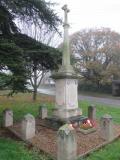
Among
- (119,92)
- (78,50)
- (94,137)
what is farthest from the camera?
(78,50)

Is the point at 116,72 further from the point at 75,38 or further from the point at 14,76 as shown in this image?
the point at 14,76

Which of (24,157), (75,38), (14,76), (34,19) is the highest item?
(75,38)

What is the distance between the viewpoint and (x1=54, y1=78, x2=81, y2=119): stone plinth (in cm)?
1142

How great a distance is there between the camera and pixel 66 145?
7.91m

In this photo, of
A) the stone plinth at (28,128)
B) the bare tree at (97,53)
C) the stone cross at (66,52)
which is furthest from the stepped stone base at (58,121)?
the bare tree at (97,53)

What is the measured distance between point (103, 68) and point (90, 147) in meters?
30.6

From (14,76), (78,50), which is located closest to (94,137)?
(14,76)

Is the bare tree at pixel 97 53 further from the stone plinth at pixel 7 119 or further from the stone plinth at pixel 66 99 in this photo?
the stone plinth at pixel 7 119

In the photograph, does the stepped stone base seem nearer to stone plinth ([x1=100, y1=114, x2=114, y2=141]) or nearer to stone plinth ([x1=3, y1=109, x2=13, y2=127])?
stone plinth ([x1=100, y1=114, x2=114, y2=141])

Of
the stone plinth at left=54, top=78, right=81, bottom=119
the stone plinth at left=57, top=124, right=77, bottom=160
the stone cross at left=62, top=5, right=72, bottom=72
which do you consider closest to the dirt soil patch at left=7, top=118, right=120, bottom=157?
the stone plinth at left=57, top=124, right=77, bottom=160

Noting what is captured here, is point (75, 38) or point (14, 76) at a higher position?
point (75, 38)

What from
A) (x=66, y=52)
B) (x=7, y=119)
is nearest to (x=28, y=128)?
Answer: (x=7, y=119)

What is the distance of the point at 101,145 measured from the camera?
368 inches

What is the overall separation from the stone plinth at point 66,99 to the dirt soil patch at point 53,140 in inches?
35.6
